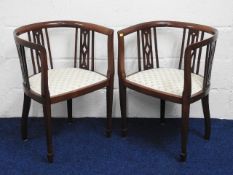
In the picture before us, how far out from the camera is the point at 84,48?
2418 millimetres

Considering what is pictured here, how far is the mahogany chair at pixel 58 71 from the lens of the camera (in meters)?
2.02

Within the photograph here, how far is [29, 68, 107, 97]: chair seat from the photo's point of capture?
6.89 feet

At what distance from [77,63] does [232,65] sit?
1.05 m

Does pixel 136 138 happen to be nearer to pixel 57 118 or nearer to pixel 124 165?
pixel 124 165

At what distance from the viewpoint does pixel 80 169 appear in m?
2.11

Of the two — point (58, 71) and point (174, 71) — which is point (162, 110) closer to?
point (174, 71)

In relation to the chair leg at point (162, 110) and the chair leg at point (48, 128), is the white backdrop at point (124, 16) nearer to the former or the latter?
the chair leg at point (162, 110)

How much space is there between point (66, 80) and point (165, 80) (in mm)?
590

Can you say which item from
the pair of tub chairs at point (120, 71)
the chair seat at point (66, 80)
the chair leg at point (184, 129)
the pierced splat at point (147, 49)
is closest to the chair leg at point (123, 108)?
the pair of tub chairs at point (120, 71)

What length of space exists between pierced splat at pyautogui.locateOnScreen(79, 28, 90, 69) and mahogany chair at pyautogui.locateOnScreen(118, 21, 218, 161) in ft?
0.84

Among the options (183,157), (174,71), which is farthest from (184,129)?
(174,71)

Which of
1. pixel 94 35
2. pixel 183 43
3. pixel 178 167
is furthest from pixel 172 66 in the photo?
pixel 178 167

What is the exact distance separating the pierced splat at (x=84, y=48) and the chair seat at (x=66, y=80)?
0.23 ft

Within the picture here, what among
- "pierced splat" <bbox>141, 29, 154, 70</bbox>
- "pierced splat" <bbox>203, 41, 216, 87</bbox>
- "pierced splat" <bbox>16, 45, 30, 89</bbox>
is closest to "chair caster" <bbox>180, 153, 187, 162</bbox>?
"pierced splat" <bbox>203, 41, 216, 87</bbox>
